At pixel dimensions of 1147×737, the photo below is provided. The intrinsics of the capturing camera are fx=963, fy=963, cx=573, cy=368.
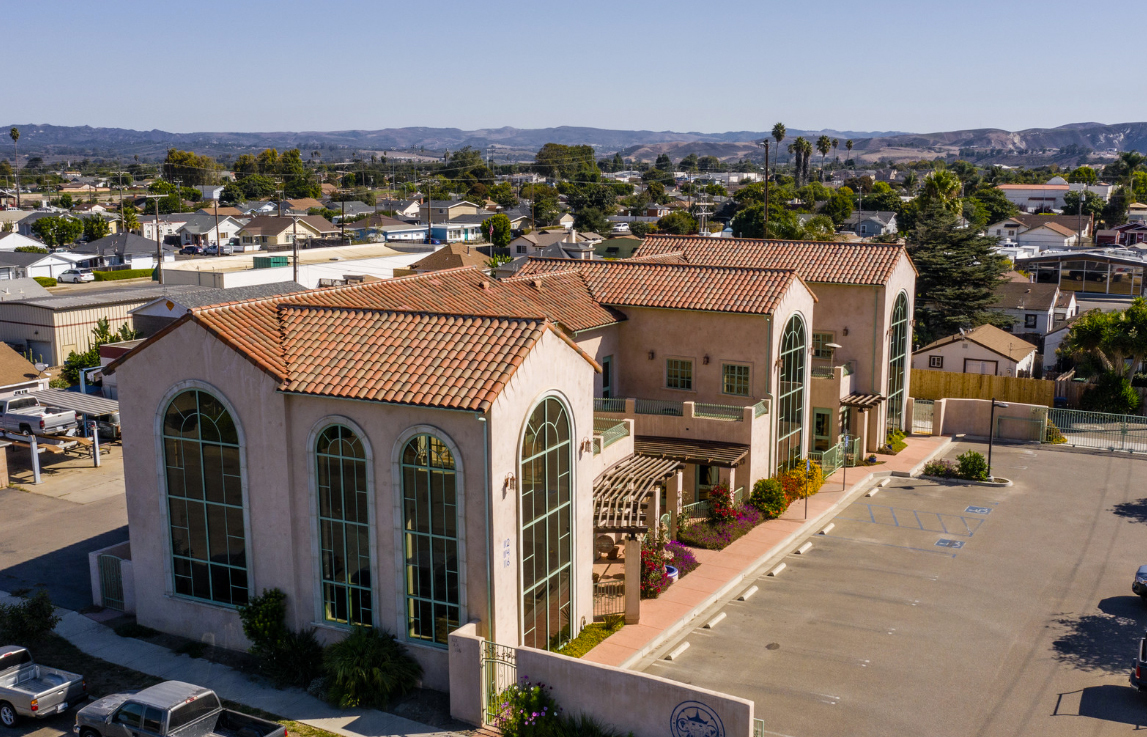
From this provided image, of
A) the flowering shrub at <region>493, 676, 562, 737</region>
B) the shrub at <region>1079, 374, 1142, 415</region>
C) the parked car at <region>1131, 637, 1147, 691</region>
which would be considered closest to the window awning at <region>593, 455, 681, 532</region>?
the flowering shrub at <region>493, 676, 562, 737</region>

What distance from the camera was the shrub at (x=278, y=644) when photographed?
2027 cm

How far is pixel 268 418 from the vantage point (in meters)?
20.5

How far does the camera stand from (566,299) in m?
32.9

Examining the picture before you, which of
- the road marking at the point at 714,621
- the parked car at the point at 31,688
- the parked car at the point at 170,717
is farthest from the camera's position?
the road marking at the point at 714,621

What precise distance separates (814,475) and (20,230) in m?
124

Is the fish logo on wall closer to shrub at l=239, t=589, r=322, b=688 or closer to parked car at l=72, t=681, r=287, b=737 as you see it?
parked car at l=72, t=681, r=287, b=737

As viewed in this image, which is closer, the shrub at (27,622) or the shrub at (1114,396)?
the shrub at (27,622)

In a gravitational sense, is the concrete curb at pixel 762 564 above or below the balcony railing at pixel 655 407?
below

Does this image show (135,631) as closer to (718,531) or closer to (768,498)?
(718,531)

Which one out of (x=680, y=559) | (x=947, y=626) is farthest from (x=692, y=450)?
(x=947, y=626)

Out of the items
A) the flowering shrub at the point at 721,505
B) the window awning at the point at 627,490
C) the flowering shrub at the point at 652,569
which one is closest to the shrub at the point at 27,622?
the window awning at the point at 627,490

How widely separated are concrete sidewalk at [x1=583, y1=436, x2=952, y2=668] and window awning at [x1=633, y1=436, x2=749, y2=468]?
8.06 feet

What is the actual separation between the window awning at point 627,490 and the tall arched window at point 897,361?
15.4 m

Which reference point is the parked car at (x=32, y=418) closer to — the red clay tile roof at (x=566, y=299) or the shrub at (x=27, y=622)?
the shrub at (x=27, y=622)
